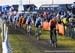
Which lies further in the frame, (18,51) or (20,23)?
(20,23)

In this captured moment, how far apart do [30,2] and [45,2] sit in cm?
210

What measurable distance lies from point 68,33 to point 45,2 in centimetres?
→ 2026

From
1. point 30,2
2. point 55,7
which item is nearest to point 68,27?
point 30,2

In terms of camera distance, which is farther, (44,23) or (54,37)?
(44,23)

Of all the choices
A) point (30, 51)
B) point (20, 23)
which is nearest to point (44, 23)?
point (20, 23)

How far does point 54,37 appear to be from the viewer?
2375 centimetres

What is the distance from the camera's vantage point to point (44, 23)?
122 ft

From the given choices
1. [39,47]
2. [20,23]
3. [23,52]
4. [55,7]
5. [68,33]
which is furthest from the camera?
[55,7]

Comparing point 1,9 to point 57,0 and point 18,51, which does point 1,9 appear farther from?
point 18,51

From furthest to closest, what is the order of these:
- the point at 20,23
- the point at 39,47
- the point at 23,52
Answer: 1. the point at 20,23
2. the point at 39,47
3. the point at 23,52

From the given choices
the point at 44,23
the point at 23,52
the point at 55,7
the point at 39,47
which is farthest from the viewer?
the point at 55,7

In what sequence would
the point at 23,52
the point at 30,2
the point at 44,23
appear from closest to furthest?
the point at 23,52, the point at 44,23, the point at 30,2

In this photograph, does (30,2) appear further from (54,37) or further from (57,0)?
(54,37)

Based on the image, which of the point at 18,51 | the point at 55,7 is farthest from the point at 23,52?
the point at 55,7
